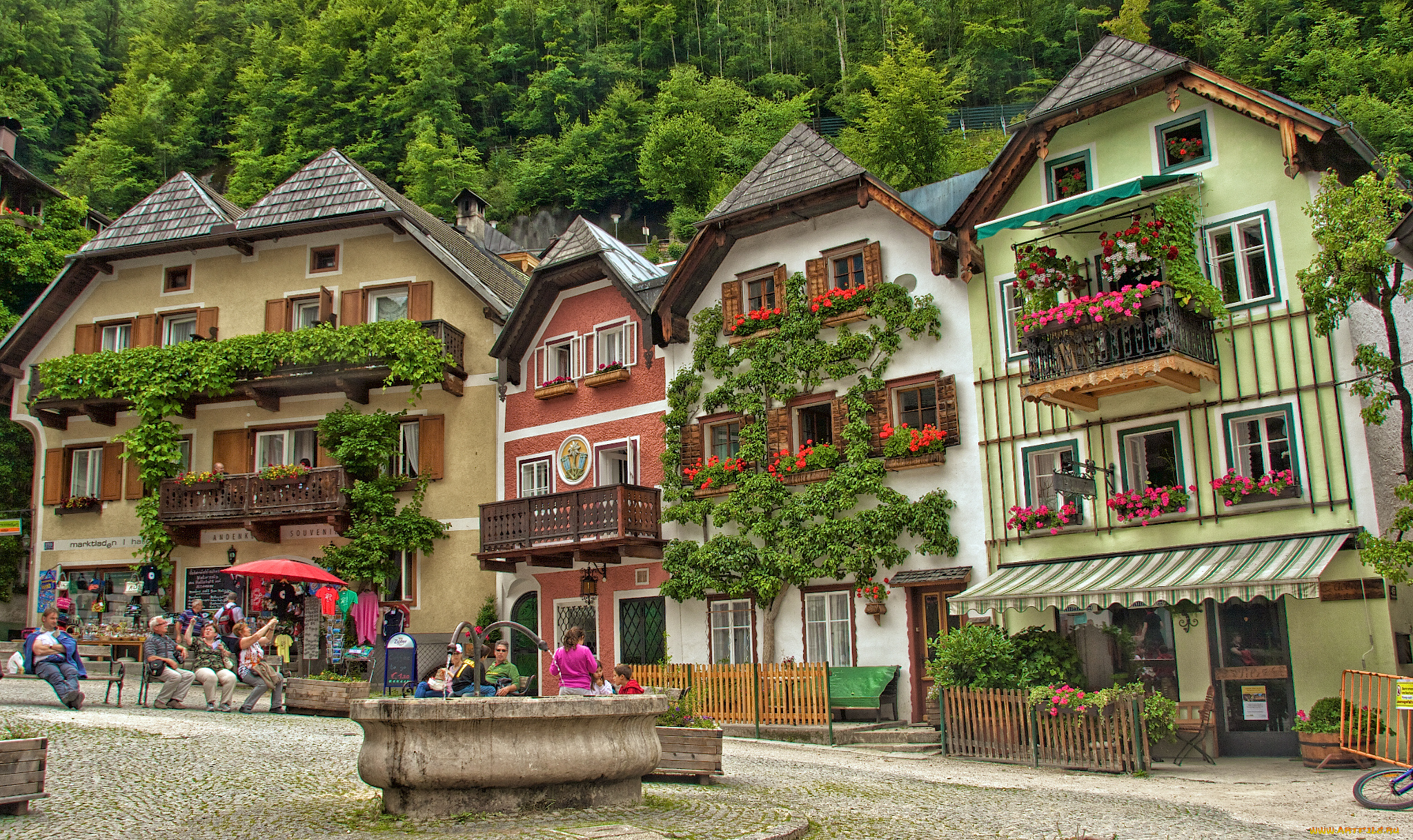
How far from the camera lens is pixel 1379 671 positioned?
1588 cm

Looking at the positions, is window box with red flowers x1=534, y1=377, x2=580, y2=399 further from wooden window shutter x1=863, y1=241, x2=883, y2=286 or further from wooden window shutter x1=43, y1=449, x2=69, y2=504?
wooden window shutter x1=43, y1=449, x2=69, y2=504

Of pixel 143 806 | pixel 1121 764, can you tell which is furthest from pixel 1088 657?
pixel 143 806

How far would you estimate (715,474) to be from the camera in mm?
23453

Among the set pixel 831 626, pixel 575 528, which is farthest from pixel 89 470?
pixel 831 626

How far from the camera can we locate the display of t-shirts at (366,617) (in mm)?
26406

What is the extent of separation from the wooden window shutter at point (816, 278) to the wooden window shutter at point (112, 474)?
17.6 metres

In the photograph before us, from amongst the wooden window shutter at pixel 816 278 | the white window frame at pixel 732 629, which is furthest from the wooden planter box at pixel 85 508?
the wooden window shutter at pixel 816 278

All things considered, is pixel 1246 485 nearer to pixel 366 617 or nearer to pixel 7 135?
pixel 366 617

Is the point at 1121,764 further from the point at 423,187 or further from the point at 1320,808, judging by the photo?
the point at 423,187

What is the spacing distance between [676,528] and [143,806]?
591 inches

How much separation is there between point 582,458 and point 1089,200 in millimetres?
12197

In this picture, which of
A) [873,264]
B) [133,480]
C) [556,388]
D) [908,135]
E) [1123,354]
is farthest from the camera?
[908,135]

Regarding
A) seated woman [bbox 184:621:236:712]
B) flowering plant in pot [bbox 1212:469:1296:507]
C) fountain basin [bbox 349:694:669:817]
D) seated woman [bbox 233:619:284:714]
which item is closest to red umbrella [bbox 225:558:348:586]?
seated woman [bbox 184:621:236:712]

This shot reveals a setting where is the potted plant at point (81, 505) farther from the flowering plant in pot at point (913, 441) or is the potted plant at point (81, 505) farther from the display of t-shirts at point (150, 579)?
the flowering plant in pot at point (913, 441)
